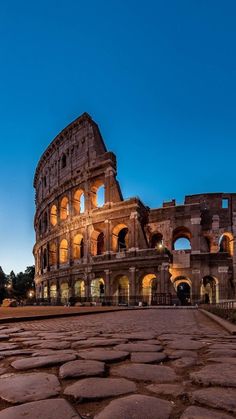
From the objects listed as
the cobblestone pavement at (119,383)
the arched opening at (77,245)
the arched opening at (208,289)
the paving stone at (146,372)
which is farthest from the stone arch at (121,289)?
the paving stone at (146,372)

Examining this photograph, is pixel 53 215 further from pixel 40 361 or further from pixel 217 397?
pixel 217 397

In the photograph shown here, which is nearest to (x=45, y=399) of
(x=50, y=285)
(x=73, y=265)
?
(x=73, y=265)

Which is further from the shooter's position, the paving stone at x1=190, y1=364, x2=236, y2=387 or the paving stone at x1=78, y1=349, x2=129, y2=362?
the paving stone at x1=78, y1=349, x2=129, y2=362

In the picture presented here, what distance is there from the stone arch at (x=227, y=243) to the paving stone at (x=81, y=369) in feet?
98.7

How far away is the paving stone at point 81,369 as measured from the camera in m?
2.11

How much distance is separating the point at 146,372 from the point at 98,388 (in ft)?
1.63

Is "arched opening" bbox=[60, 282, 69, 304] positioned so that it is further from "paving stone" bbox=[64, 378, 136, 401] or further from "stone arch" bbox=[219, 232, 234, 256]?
"paving stone" bbox=[64, 378, 136, 401]

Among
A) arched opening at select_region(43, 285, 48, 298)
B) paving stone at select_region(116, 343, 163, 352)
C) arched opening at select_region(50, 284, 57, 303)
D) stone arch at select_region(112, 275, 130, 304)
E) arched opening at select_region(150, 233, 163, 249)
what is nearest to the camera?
paving stone at select_region(116, 343, 163, 352)

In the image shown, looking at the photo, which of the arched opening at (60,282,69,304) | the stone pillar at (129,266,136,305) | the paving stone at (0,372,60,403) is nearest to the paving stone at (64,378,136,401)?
the paving stone at (0,372,60,403)

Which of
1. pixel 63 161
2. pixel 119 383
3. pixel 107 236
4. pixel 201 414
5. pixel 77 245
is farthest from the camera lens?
pixel 63 161

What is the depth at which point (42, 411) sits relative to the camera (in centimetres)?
142

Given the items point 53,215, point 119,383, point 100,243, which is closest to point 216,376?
point 119,383

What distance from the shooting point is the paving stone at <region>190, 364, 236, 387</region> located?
6.28ft

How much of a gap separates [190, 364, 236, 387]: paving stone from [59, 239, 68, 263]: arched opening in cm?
3358
